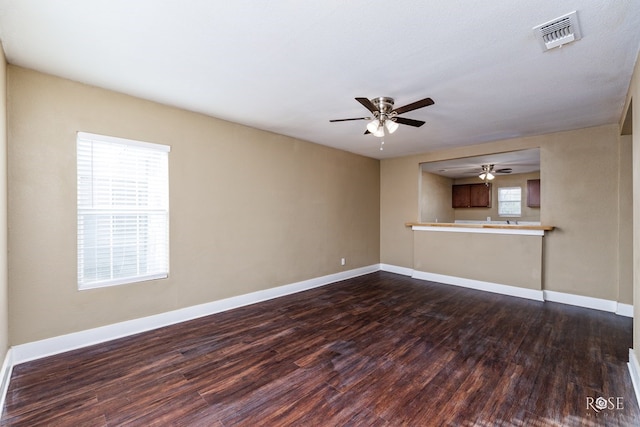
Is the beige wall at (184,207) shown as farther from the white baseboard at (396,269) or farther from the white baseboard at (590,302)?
the white baseboard at (590,302)

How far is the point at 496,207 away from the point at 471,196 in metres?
0.74

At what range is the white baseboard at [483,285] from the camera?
14.6ft

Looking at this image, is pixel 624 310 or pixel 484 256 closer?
pixel 624 310

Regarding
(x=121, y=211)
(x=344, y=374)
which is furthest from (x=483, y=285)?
(x=121, y=211)

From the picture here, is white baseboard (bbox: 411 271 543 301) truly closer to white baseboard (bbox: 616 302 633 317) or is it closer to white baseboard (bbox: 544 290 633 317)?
white baseboard (bbox: 544 290 633 317)

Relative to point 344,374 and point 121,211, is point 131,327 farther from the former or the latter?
point 344,374

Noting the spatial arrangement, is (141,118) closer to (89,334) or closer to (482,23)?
(89,334)

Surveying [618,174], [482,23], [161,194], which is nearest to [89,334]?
[161,194]

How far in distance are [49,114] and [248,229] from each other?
2378mm

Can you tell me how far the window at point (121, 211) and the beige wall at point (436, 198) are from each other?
6240 millimetres

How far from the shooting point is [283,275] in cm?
459

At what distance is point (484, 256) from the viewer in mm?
4992

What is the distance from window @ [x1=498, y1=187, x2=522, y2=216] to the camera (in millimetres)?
8180

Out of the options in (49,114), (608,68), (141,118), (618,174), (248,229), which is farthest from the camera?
(248,229)
